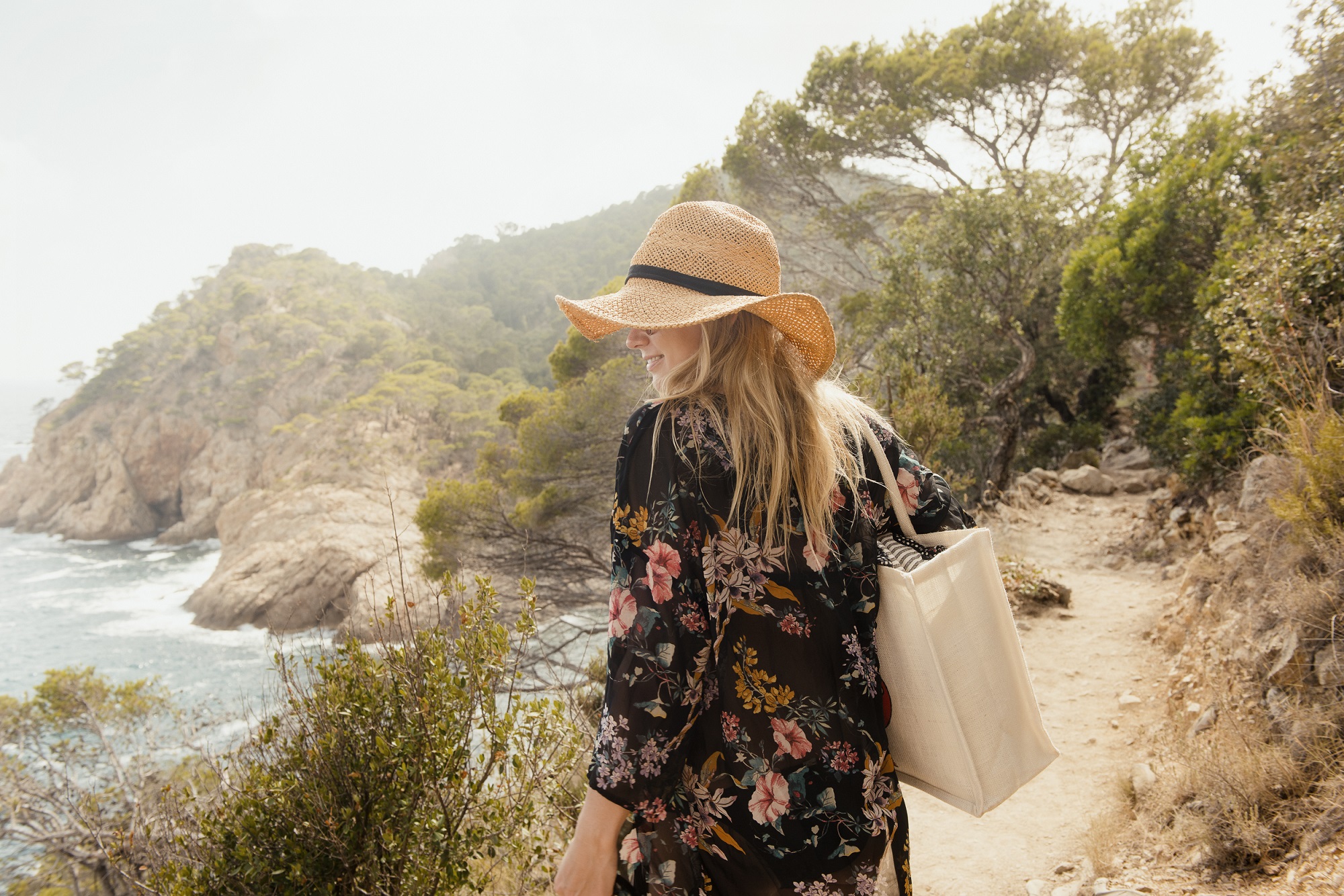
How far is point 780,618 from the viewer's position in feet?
3.15

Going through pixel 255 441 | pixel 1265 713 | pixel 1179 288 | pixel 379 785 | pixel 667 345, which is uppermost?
pixel 1179 288

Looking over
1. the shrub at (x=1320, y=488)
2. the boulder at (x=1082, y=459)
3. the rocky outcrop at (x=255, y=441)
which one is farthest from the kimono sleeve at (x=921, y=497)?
the rocky outcrop at (x=255, y=441)

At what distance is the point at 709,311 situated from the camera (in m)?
1.00

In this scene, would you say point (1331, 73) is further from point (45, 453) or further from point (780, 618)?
point (45, 453)

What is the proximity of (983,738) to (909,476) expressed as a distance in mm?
393

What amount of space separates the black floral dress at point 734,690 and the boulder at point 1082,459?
1080 cm

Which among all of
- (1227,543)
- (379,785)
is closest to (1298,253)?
(1227,543)

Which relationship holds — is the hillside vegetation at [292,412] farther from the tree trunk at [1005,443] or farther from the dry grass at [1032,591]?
the dry grass at [1032,591]

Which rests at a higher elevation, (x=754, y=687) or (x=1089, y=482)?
(x=754, y=687)

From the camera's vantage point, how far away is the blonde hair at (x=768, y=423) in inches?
37.2

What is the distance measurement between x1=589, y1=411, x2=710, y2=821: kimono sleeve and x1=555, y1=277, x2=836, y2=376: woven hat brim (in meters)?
0.20

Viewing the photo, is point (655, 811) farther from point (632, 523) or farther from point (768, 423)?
point (768, 423)

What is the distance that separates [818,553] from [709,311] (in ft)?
1.23

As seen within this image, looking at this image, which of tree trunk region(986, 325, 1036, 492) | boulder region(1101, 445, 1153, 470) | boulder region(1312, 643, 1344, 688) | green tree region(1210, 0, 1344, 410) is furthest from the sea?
boulder region(1101, 445, 1153, 470)
